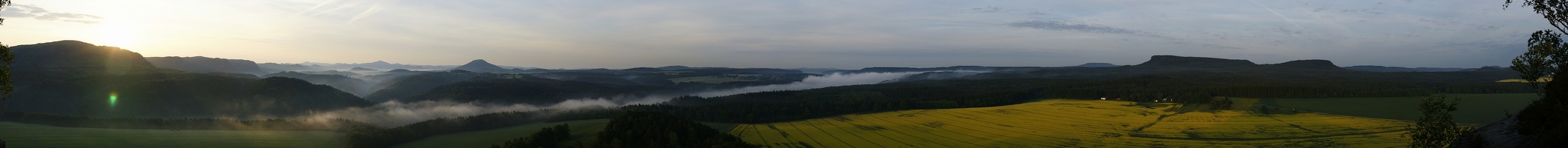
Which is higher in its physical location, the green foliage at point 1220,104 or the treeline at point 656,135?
the green foliage at point 1220,104

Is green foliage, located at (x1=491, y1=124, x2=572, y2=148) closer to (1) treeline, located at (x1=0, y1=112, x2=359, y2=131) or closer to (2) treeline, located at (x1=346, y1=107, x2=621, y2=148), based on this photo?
(2) treeline, located at (x1=346, y1=107, x2=621, y2=148)

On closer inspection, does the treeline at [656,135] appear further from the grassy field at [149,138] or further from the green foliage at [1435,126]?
the green foliage at [1435,126]

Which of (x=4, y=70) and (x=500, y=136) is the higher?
(x=4, y=70)

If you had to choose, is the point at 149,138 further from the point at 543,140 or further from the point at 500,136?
the point at 543,140

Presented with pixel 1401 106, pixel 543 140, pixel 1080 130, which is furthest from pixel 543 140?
pixel 1401 106

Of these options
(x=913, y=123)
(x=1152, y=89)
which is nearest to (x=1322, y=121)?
(x=913, y=123)

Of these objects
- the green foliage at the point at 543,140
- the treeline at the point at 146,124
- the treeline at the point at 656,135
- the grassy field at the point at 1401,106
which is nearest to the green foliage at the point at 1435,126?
the grassy field at the point at 1401,106
